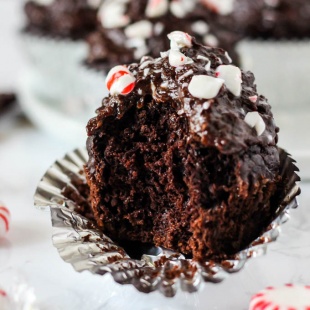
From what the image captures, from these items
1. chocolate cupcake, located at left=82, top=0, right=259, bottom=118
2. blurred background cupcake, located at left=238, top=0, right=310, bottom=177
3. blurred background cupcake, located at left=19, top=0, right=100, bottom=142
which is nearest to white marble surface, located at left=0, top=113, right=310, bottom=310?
chocolate cupcake, located at left=82, top=0, right=259, bottom=118

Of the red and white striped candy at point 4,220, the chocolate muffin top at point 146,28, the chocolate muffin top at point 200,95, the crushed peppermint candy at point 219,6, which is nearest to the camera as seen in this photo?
the chocolate muffin top at point 200,95

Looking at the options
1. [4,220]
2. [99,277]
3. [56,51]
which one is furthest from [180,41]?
[56,51]

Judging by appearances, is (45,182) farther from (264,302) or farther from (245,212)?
(264,302)

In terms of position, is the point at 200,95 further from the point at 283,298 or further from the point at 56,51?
the point at 56,51

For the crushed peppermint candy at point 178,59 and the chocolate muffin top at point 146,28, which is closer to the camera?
the crushed peppermint candy at point 178,59

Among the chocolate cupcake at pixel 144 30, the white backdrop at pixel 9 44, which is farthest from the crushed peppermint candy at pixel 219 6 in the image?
the white backdrop at pixel 9 44

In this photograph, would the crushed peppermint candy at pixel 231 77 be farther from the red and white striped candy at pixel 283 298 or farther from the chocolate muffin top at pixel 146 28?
the chocolate muffin top at pixel 146 28

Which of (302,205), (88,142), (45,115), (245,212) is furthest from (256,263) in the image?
(45,115)
